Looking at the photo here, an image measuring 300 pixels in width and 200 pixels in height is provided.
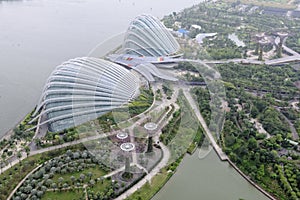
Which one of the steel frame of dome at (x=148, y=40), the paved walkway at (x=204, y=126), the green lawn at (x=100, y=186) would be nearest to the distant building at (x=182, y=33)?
the steel frame of dome at (x=148, y=40)

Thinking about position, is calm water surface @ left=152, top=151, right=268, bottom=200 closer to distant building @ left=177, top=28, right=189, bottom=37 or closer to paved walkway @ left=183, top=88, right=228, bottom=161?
paved walkway @ left=183, top=88, right=228, bottom=161

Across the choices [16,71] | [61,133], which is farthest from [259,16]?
[61,133]

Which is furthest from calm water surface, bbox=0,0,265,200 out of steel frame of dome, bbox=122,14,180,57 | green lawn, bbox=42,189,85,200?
steel frame of dome, bbox=122,14,180,57

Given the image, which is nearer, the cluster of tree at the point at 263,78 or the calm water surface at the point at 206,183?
the calm water surface at the point at 206,183

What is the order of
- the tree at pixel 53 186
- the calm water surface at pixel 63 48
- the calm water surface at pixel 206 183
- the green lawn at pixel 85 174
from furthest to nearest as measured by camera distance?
the calm water surface at pixel 63 48, the calm water surface at pixel 206 183, the green lawn at pixel 85 174, the tree at pixel 53 186

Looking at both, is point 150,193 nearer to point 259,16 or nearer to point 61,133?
point 61,133

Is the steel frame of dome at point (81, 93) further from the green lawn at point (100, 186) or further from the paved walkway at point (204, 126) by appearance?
the green lawn at point (100, 186)
